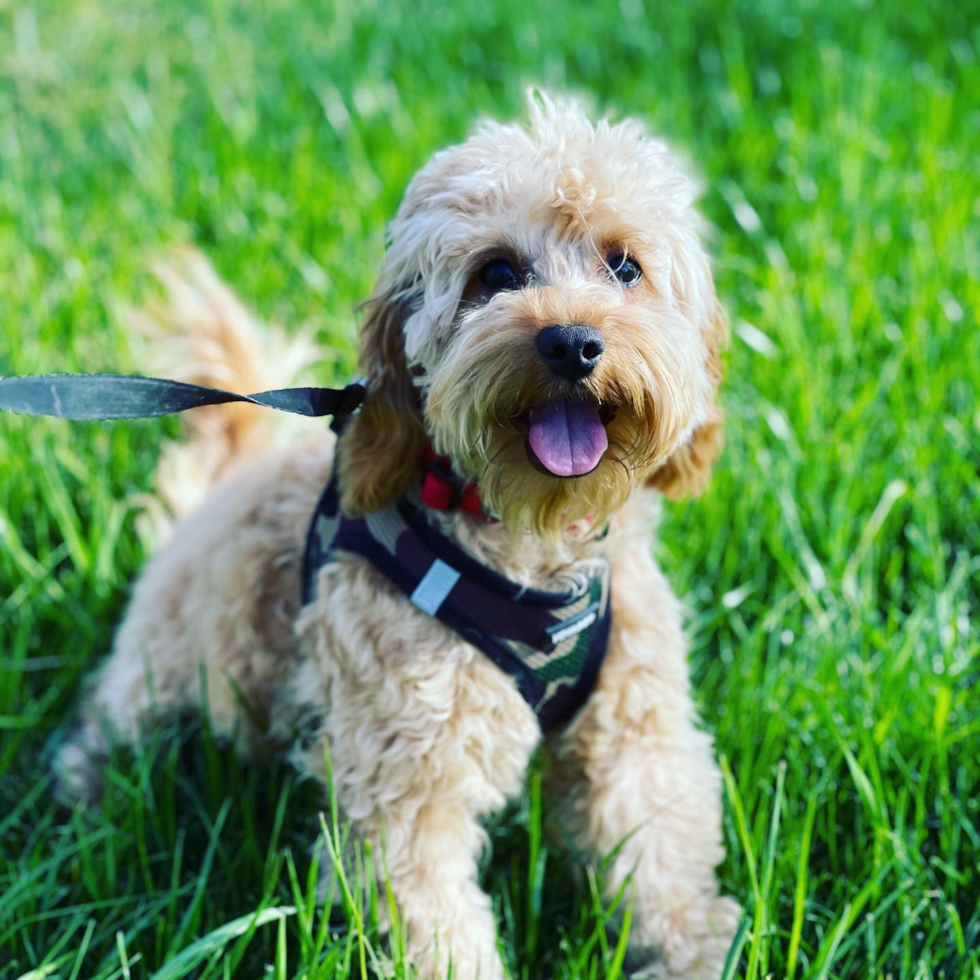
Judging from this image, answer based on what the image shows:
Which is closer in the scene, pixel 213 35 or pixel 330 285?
pixel 330 285

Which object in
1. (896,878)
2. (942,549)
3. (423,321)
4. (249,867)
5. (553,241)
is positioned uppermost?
(553,241)

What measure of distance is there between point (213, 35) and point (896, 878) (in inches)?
221

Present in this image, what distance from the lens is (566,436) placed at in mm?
2014

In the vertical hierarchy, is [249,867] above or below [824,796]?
below

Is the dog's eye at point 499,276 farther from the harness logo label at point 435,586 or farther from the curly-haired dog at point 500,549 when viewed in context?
the harness logo label at point 435,586

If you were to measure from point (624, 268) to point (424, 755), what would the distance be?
3.31 feet

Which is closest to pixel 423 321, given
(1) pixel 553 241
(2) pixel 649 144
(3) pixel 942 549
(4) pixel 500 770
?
(1) pixel 553 241

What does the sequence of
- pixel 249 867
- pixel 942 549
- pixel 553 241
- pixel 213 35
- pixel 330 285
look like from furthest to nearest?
pixel 213 35 → pixel 330 285 → pixel 942 549 → pixel 249 867 → pixel 553 241

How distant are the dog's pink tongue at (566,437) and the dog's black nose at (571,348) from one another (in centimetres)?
8

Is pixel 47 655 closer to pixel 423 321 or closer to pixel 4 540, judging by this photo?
pixel 4 540

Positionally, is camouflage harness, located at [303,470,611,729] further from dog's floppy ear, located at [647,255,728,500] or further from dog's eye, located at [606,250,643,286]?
dog's eye, located at [606,250,643,286]

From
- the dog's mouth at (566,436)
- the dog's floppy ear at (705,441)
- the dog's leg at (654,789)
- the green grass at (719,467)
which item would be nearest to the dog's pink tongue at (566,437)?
the dog's mouth at (566,436)

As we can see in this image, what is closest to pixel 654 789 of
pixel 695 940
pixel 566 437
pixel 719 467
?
pixel 695 940

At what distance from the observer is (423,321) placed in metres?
2.16
